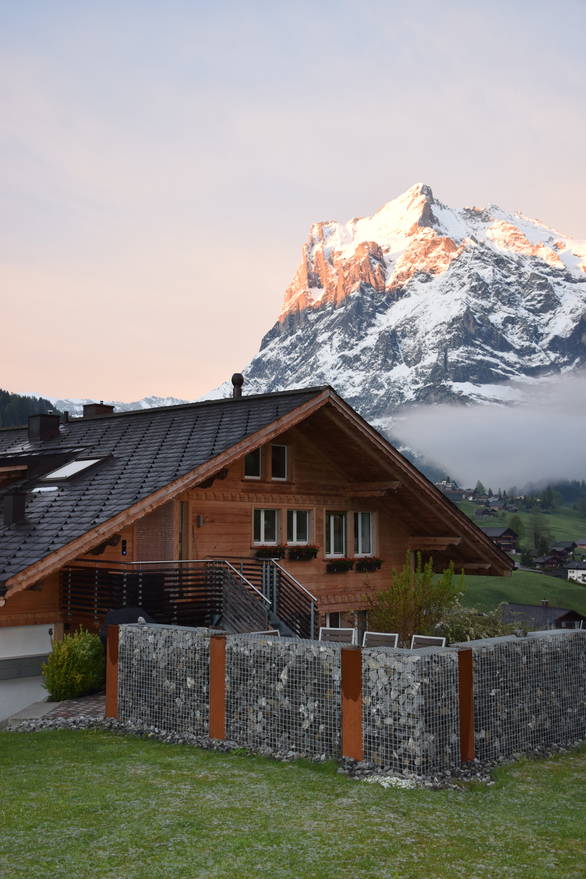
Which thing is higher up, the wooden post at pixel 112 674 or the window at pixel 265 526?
the window at pixel 265 526

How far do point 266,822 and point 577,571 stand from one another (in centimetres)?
19287

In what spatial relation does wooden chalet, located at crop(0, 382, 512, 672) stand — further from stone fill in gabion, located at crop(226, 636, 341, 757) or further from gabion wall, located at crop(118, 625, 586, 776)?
stone fill in gabion, located at crop(226, 636, 341, 757)

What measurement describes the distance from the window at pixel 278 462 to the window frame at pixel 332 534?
1.93 metres

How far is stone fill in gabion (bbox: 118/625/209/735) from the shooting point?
14414 mm

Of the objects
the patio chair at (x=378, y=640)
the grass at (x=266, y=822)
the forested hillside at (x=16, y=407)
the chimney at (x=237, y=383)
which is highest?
the forested hillside at (x=16, y=407)

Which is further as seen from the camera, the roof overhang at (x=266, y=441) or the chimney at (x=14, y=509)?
the chimney at (x=14, y=509)

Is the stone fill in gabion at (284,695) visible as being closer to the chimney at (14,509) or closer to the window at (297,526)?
the chimney at (14,509)

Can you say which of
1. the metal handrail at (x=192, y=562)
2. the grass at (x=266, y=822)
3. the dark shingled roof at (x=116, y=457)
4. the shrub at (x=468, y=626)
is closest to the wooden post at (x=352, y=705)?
the grass at (x=266, y=822)

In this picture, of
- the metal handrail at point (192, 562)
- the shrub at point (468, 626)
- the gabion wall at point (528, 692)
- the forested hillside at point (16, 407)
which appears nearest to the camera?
the gabion wall at point (528, 692)

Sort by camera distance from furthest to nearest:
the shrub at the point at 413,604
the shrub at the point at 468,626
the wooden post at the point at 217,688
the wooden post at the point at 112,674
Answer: the shrub at the point at 468,626 < the shrub at the point at 413,604 < the wooden post at the point at 112,674 < the wooden post at the point at 217,688

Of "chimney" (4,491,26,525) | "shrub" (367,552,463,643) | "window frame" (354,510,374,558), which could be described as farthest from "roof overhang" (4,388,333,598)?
"window frame" (354,510,374,558)

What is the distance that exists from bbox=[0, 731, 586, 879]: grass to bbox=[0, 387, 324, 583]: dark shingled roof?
21.0ft

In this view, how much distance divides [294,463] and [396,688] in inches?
544

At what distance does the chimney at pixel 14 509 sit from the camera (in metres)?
20.5
